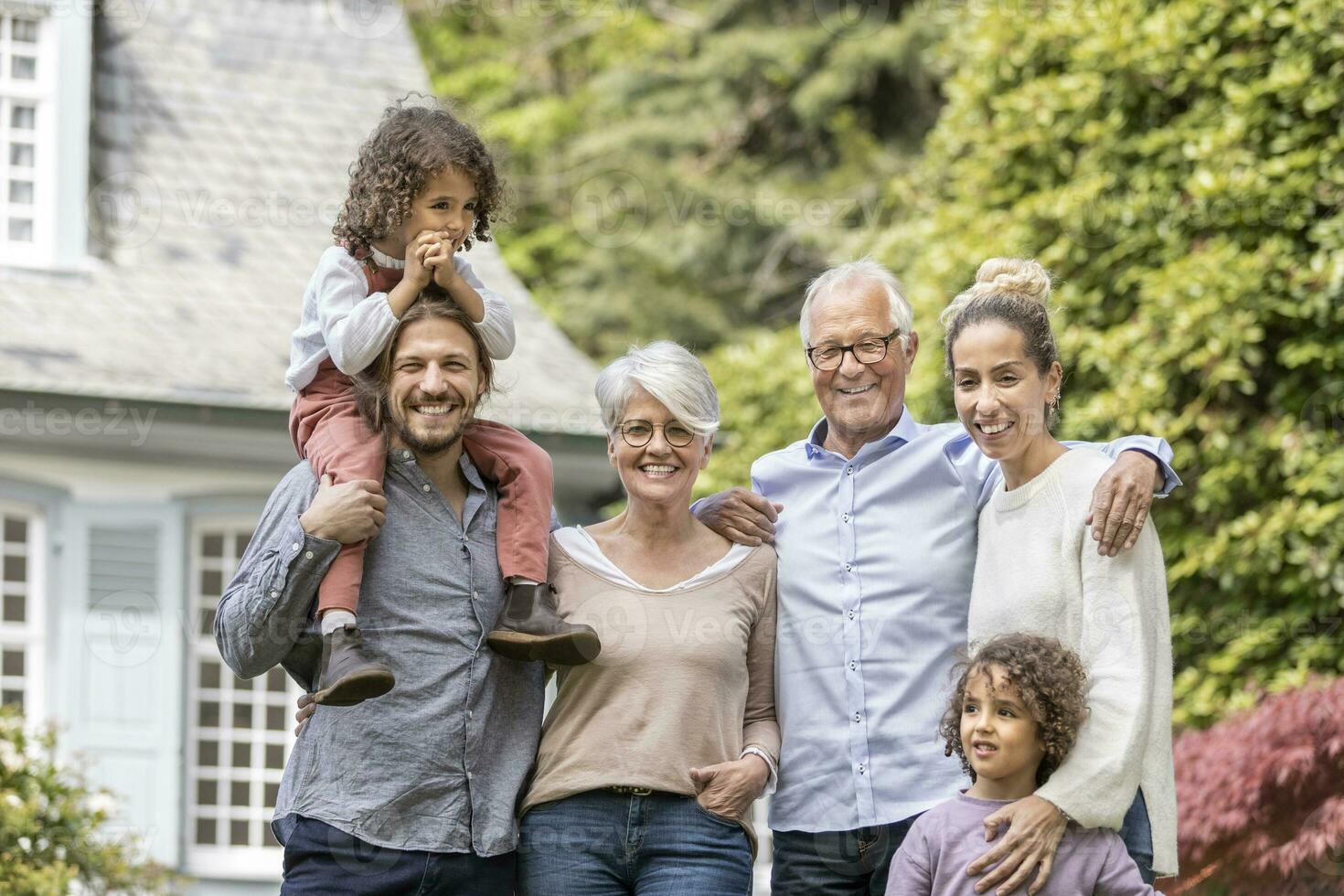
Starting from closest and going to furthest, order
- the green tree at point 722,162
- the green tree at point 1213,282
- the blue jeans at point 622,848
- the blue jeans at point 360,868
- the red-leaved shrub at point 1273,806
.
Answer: the blue jeans at point 360,868, the blue jeans at point 622,848, the red-leaved shrub at point 1273,806, the green tree at point 1213,282, the green tree at point 722,162

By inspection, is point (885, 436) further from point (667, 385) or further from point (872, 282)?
point (667, 385)

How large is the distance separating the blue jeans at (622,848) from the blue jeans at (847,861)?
0.64 feet

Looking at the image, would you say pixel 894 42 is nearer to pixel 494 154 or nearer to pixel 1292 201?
pixel 1292 201

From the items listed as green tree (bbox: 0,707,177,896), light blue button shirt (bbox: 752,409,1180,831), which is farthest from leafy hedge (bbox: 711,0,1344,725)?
green tree (bbox: 0,707,177,896)

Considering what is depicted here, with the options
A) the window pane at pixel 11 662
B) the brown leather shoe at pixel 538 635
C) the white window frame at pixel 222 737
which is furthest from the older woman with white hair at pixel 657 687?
the window pane at pixel 11 662

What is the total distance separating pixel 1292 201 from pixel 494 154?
5421mm

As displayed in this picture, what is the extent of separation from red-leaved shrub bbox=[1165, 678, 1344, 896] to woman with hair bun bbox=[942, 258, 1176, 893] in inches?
112

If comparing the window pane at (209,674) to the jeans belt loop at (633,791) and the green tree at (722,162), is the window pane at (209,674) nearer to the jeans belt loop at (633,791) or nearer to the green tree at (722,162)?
the jeans belt loop at (633,791)

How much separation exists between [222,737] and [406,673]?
23.2ft

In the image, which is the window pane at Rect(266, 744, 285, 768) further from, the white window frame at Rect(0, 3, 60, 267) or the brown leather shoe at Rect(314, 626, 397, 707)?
the brown leather shoe at Rect(314, 626, 397, 707)

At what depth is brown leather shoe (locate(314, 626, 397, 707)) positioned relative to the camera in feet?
11.9

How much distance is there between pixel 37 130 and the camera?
11141mm

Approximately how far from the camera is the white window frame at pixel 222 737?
10391 millimetres

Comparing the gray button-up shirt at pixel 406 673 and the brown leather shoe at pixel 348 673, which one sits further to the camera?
the gray button-up shirt at pixel 406 673
